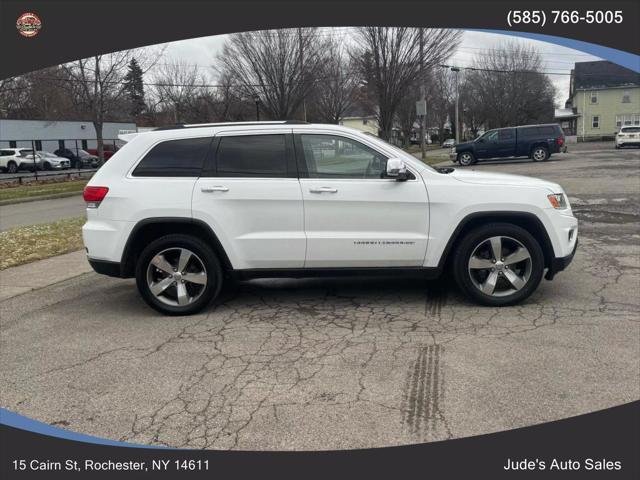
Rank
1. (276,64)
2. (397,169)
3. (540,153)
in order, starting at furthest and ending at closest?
(540,153), (276,64), (397,169)

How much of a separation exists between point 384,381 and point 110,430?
5.92 ft

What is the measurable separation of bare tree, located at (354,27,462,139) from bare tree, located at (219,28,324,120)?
7.62ft

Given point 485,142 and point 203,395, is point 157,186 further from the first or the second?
point 485,142

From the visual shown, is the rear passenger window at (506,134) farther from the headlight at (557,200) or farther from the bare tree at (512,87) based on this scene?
the bare tree at (512,87)

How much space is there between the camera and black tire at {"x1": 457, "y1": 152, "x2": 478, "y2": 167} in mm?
27797

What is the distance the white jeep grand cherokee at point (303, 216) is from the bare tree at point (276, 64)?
18.7m

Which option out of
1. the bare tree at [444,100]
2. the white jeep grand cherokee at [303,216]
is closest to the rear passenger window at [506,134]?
the white jeep grand cherokee at [303,216]

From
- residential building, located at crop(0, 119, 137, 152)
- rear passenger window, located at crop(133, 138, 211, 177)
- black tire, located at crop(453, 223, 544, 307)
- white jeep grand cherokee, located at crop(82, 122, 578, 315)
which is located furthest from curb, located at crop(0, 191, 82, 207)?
residential building, located at crop(0, 119, 137, 152)

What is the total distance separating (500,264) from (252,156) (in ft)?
8.67

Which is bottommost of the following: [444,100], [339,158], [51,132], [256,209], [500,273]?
[500,273]

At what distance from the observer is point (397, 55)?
2109 centimetres

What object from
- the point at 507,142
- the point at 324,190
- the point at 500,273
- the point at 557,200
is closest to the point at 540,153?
the point at 507,142

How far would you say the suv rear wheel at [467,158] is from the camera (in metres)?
27.8

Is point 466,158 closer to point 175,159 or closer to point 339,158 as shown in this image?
point 339,158
